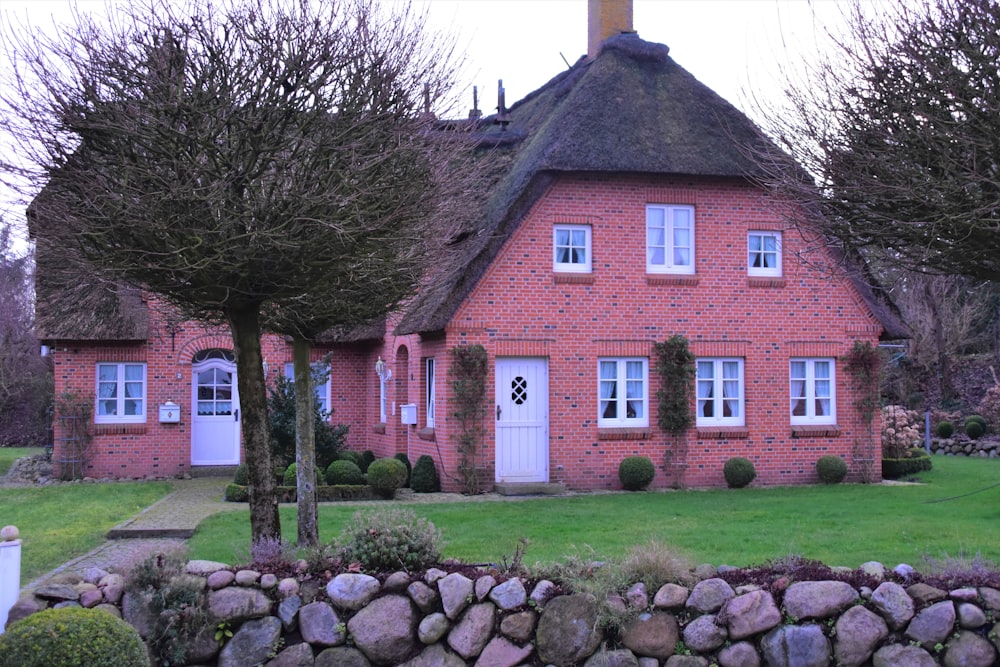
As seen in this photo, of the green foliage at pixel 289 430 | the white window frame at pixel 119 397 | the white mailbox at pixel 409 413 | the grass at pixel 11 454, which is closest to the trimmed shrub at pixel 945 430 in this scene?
the white mailbox at pixel 409 413

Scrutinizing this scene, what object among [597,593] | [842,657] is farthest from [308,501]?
[842,657]

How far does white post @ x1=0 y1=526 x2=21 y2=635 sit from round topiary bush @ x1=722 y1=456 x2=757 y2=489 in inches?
520

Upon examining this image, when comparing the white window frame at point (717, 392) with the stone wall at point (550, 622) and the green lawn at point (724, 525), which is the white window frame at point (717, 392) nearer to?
the green lawn at point (724, 525)

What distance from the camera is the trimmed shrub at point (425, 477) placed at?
17.3 metres

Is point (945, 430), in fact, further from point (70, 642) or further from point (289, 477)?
point (70, 642)

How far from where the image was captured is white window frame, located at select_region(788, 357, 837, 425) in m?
19.0

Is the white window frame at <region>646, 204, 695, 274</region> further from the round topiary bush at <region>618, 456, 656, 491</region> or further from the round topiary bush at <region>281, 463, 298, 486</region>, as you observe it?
the round topiary bush at <region>281, 463, 298, 486</region>

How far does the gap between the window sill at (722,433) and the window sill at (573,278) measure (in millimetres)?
3372

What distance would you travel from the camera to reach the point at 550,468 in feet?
57.6

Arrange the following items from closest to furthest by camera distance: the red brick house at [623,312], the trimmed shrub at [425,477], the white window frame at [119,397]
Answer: the trimmed shrub at [425,477] < the red brick house at [623,312] < the white window frame at [119,397]

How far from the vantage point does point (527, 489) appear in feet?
55.9

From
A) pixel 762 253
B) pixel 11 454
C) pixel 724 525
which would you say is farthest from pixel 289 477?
pixel 11 454

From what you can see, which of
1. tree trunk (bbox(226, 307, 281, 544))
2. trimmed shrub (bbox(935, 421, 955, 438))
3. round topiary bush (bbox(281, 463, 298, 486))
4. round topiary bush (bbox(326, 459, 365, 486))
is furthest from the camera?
trimmed shrub (bbox(935, 421, 955, 438))

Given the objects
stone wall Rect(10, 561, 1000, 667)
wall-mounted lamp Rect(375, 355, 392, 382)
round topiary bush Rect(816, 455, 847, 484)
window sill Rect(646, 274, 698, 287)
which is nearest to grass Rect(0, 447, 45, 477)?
wall-mounted lamp Rect(375, 355, 392, 382)
